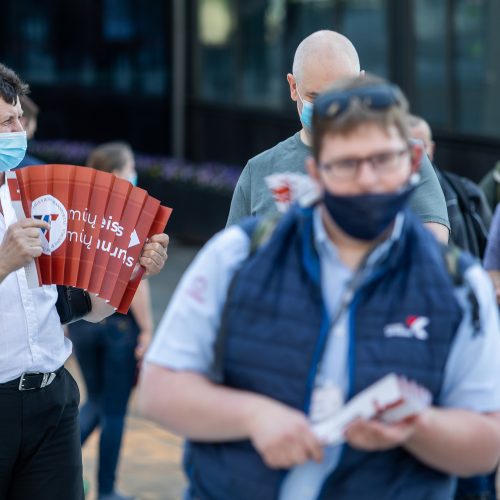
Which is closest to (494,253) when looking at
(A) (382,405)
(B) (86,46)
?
(A) (382,405)

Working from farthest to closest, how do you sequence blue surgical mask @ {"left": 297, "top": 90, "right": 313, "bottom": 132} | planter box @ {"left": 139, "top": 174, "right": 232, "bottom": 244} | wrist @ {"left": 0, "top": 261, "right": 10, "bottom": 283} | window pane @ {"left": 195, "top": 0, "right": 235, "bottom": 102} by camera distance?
window pane @ {"left": 195, "top": 0, "right": 235, "bottom": 102} < planter box @ {"left": 139, "top": 174, "right": 232, "bottom": 244} < blue surgical mask @ {"left": 297, "top": 90, "right": 313, "bottom": 132} < wrist @ {"left": 0, "top": 261, "right": 10, "bottom": 283}

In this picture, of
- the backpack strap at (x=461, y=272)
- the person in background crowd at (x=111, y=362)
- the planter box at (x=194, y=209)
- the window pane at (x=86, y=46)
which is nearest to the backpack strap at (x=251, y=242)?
the backpack strap at (x=461, y=272)

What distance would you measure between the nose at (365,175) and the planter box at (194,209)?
1283cm

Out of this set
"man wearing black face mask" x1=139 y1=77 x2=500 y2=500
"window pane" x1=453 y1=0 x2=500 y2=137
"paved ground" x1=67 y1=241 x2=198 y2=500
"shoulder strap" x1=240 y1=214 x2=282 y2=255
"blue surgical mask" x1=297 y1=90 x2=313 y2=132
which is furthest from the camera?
"window pane" x1=453 y1=0 x2=500 y2=137

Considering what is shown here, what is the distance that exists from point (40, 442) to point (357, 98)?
6.62 feet

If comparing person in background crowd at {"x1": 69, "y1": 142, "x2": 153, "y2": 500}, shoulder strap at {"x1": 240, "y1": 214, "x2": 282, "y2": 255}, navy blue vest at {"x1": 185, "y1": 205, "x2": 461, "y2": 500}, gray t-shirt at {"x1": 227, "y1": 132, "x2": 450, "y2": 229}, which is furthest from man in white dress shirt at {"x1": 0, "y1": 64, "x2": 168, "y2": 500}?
person in background crowd at {"x1": 69, "y1": 142, "x2": 153, "y2": 500}

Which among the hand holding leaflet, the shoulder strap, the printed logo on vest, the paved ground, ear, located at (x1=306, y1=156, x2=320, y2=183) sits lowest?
the paved ground

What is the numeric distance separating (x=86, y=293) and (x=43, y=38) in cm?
1555

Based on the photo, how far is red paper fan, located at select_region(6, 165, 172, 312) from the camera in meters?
3.93

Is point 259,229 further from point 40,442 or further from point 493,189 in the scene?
point 493,189

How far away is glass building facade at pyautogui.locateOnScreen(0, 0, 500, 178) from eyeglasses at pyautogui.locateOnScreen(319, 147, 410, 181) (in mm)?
10993

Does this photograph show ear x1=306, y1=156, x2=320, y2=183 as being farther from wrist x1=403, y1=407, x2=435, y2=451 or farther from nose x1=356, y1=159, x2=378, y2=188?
wrist x1=403, y1=407, x2=435, y2=451

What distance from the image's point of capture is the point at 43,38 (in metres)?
19.2

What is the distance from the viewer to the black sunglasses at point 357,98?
2547mm
